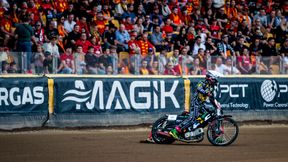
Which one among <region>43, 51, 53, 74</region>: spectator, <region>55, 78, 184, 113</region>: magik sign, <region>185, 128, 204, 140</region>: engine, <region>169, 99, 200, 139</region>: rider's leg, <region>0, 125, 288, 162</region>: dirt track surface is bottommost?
<region>0, 125, 288, 162</region>: dirt track surface

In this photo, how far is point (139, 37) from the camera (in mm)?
22484

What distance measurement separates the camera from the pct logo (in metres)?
22.0

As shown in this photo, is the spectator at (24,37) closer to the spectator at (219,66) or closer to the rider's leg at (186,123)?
the spectator at (219,66)

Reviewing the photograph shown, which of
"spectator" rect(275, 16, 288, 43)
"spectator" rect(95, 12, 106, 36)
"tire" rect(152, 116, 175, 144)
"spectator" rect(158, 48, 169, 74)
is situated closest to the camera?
"tire" rect(152, 116, 175, 144)

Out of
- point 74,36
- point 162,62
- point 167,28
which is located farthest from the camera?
point 167,28

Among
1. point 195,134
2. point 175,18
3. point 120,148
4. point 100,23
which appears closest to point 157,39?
point 100,23

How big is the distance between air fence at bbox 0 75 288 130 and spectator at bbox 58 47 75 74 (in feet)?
0.93

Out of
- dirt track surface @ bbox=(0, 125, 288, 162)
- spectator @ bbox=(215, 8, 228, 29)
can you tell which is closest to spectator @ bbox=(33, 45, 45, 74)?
dirt track surface @ bbox=(0, 125, 288, 162)

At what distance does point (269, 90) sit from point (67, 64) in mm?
7071

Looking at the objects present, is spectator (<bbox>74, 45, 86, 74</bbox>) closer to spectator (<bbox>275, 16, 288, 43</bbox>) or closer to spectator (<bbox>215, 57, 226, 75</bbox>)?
spectator (<bbox>215, 57, 226, 75</bbox>)

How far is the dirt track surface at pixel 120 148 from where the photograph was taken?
41.9 ft

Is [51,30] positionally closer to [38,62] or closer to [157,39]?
[38,62]

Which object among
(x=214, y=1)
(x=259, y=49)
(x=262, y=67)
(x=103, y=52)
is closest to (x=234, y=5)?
(x=214, y=1)

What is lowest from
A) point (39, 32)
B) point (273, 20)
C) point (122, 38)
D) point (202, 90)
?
point (202, 90)
